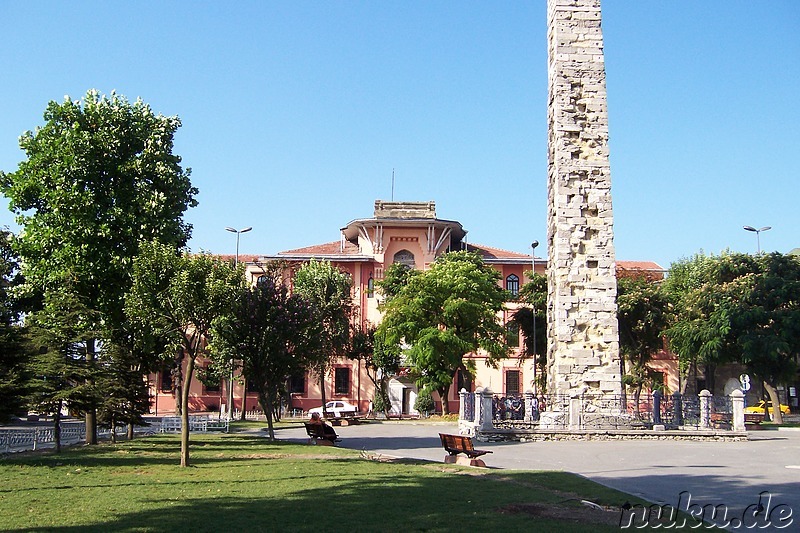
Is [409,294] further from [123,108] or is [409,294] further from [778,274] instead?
[123,108]

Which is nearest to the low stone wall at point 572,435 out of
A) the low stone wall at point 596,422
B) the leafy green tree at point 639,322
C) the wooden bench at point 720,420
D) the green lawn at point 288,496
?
the low stone wall at point 596,422

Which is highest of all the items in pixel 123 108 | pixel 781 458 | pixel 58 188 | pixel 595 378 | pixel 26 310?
pixel 123 108

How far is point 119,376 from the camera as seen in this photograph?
2338 cm

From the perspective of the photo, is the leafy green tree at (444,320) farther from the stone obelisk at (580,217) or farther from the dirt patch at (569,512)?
the dirt patch at (569,512)

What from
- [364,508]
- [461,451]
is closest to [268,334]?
[461,451]

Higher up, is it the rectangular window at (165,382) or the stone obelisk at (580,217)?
the stone obelisk at (580,217)

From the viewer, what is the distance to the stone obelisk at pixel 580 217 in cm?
2588

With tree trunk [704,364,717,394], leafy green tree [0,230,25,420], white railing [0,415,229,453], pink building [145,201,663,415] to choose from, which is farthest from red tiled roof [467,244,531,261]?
leafy green tree [0,230,25,420]

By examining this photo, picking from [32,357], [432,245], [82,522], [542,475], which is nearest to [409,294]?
[432,245]

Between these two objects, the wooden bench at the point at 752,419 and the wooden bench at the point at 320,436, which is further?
the wooden bench at the point at 752,419

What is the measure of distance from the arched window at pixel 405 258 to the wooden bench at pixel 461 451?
1567 inches

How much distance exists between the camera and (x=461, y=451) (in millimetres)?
17422

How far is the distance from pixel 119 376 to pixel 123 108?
8586 millimetres

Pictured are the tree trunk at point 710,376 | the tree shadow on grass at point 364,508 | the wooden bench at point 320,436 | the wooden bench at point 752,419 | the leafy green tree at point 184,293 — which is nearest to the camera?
the tree shadow on grass at point 364,508
